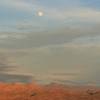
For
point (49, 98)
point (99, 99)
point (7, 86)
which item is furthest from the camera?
point (7, 86)

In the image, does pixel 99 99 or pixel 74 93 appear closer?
pixel 99 99

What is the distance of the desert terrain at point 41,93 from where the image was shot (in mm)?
157500

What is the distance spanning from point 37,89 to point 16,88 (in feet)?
31.0

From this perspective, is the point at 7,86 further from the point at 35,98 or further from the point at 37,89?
the point at 35,98

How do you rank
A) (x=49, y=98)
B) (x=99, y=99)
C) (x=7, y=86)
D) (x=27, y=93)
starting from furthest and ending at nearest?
(x=7, y=86), (x=27, y=93), (x=49, y=98), (x=99, y=99)

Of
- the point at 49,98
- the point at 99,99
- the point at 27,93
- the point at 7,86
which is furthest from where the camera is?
the point at 7,86

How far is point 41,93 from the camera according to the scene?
167 meters

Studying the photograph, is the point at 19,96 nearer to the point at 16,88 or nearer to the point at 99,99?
the point at 16,88

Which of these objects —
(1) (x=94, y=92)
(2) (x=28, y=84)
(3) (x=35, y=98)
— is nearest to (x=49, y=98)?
(3) (x=35, y=98)

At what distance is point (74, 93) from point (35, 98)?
14796 mm

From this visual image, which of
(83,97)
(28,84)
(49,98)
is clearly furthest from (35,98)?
(28,84)

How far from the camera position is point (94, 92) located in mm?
157750

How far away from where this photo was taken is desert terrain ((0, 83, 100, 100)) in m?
158

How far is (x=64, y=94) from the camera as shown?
16362 centimetres
